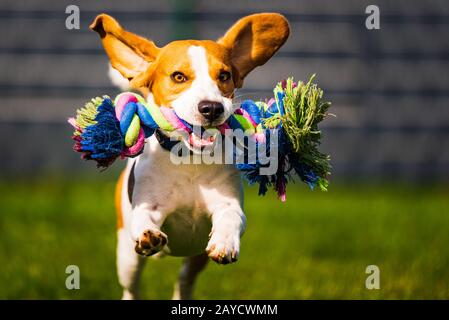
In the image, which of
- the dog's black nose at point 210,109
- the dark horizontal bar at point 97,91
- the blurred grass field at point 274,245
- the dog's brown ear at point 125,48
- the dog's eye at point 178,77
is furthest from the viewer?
the dark horizontal bar at point 97,91

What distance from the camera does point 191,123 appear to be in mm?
2635

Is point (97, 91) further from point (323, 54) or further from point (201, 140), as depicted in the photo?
point (201, 140)

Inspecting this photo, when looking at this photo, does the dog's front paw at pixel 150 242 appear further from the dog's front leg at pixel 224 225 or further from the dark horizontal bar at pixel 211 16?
the dark horizontal bar at pixel 211 16

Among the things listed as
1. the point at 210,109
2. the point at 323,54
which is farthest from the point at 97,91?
the point at 210,109

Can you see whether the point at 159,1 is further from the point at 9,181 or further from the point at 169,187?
the point at 169,187

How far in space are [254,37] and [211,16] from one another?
488cm

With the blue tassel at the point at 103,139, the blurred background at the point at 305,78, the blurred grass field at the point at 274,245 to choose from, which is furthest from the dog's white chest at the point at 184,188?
the blurred background at the point at 305,78

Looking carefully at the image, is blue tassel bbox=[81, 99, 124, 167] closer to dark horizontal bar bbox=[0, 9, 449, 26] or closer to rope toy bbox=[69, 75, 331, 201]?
rope toy bbox=[69, 75, 331, 201]

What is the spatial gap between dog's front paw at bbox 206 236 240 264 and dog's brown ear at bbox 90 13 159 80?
879 millimetres

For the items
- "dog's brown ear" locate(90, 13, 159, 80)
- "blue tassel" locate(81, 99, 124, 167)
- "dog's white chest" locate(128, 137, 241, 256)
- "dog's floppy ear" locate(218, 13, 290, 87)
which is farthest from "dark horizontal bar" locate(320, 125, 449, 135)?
"blue tassel" locate(81, 99, 124, 167)

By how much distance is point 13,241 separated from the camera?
504 centimetres

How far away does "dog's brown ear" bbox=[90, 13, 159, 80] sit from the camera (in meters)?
3.07

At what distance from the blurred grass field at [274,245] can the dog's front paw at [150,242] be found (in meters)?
1.18

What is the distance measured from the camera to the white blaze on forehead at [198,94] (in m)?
2.62
